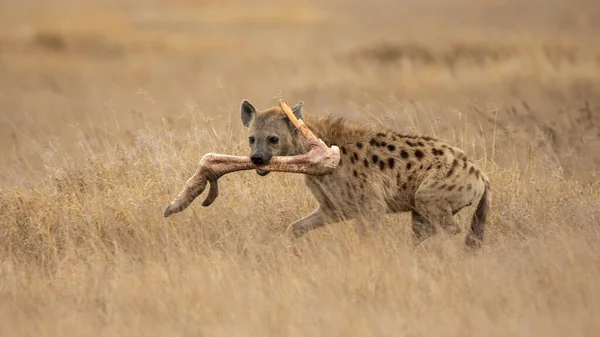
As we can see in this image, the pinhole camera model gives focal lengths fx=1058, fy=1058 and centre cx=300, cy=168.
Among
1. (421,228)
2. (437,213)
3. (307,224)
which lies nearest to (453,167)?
(437,213)

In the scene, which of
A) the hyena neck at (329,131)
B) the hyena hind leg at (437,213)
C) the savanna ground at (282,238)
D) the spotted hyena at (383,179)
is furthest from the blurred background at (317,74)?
the hyena hind leg at (437,213)

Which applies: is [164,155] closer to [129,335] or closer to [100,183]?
[100,183]

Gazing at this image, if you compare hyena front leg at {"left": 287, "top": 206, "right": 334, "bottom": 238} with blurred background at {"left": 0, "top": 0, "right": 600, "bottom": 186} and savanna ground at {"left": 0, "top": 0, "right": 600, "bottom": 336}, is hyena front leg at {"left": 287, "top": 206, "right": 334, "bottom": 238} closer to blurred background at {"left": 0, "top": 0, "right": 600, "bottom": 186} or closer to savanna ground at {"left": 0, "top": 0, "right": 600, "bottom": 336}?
savanna ground at {"left": 0, "top": 0, "right": 600, "bottom": 336}

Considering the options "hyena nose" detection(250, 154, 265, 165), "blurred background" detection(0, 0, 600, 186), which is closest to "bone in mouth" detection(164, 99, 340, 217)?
"hyena nose" detection(250, 154, 265, 165)

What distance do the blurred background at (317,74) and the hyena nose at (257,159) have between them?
2031mm

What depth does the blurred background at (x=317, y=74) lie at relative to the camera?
11289mm

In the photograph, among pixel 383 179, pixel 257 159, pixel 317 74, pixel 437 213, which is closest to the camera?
pixel 257 159

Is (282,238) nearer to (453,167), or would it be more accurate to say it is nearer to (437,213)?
(437,213)

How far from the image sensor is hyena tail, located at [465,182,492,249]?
7.59m

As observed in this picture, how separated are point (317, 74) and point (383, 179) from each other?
36.3ft

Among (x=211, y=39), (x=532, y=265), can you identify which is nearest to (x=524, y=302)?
(x=532, y=265)

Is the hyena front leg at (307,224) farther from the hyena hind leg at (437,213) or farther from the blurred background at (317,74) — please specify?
the blurred background at (317,74)

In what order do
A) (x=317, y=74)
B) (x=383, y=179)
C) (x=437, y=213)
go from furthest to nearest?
(x=317, y=74) < (x=383, y=179) < (x=437, y=213)

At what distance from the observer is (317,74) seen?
1875 cm
